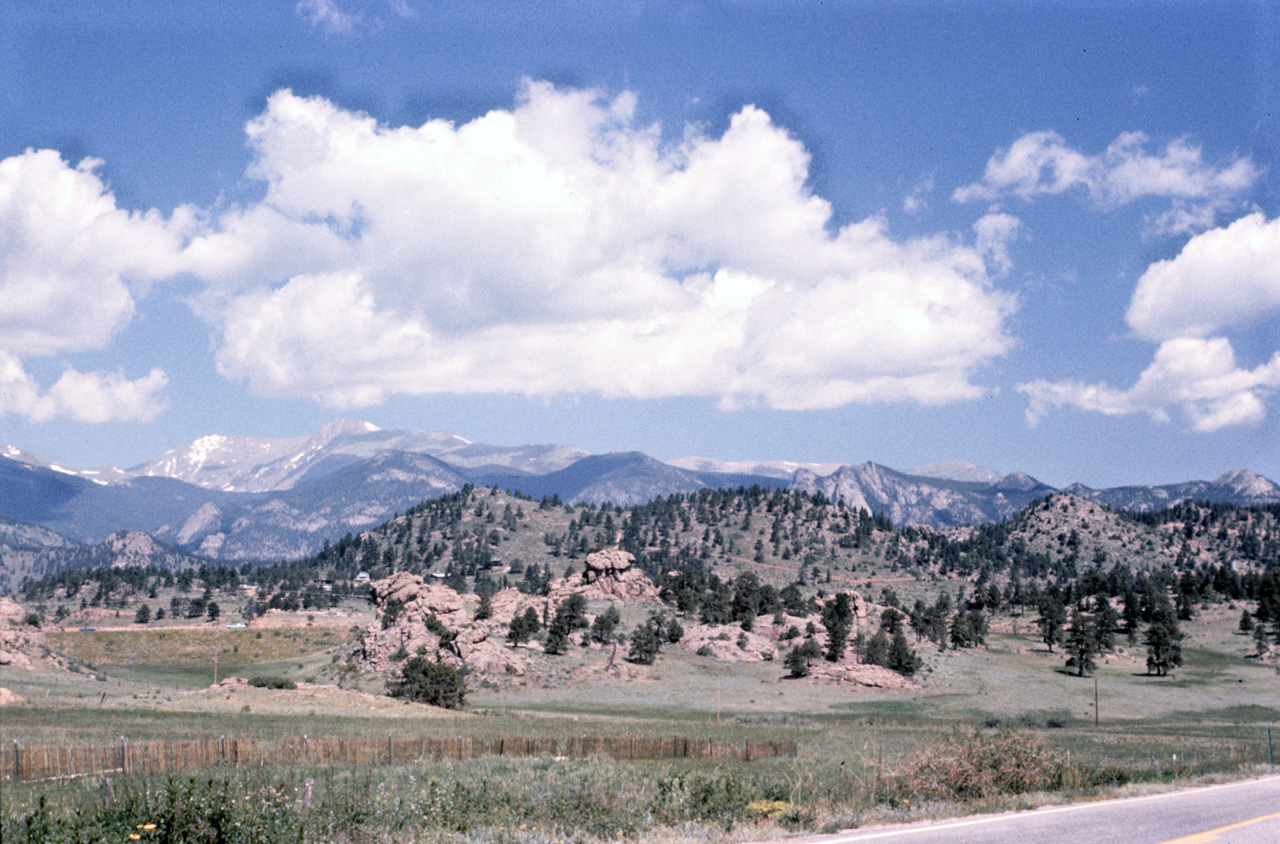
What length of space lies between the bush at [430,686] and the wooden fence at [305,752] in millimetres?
43075

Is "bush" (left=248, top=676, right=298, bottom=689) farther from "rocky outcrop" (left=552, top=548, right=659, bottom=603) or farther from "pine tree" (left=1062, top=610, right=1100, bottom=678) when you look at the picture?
"pine tree" (left=1062, top=610, right=1100, bottom=678)

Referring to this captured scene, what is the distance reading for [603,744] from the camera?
165ft

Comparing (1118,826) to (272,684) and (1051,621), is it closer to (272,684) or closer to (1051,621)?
(272,684)

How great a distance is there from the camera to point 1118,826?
20859mm

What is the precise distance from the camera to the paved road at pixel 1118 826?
19.0 metres

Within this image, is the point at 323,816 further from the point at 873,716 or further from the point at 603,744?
the point at 873,716

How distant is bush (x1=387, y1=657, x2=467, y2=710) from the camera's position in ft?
297

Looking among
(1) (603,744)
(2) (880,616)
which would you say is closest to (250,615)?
(2) (880,616)

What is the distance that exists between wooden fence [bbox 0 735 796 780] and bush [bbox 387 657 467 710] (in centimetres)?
4307

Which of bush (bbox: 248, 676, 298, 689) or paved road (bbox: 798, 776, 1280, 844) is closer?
paved road (bbox: 798, 776, 1280, 844)

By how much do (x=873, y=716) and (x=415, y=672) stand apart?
48.8 m

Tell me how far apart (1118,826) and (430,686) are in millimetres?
79371

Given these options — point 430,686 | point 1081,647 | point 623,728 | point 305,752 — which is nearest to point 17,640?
point 430,686

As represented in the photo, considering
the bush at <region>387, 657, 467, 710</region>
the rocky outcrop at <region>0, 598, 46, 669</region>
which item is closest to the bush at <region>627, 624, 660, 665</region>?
the bush at <region>387, 657, 467, 710</region>
